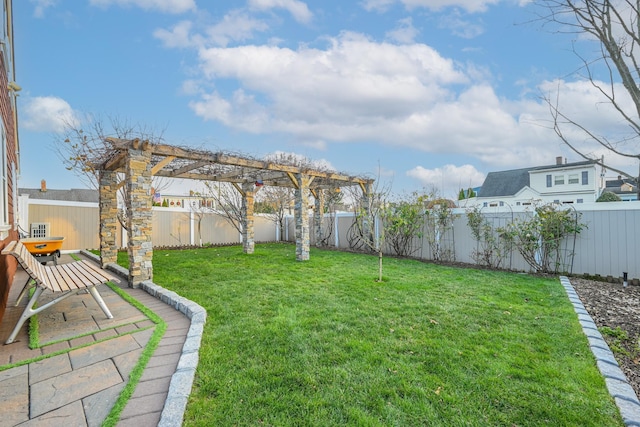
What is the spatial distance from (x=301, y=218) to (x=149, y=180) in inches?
165

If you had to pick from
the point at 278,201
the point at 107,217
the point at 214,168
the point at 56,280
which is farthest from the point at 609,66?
the point at 278,201

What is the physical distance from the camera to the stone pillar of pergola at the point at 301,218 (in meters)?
8.49

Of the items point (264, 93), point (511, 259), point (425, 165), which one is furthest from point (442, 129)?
point (264, 93)

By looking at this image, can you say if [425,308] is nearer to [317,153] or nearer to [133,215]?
[133,215]

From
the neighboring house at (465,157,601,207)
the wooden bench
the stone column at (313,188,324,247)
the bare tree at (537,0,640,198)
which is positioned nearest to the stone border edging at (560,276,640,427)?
the bare tree at (537,0,640,198)

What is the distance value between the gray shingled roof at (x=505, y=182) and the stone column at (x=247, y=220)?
21687mm

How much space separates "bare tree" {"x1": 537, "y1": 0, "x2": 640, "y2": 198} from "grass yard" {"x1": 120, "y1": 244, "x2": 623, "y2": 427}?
1767 millimetres

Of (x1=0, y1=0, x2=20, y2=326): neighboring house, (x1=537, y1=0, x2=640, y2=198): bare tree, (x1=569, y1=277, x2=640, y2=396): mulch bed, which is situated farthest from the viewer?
(x1=0, y1=0, x2=20, y2=326): neighboring house

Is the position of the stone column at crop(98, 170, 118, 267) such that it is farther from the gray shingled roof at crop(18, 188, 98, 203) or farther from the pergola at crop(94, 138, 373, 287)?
the gray shingled roof at crop(18, 188, 98, 203)

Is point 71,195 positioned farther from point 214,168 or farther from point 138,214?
point 138,214

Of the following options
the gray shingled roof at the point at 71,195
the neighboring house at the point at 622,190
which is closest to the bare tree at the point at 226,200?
the gray shingled roof at the point at 71,195

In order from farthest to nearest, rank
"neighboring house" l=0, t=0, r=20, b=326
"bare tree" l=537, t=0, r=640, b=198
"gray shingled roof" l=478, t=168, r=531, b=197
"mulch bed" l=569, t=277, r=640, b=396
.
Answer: "gray shingled roof" l=478, t=168, r=531, b=197 < "neighboring house" l=0, t=0, r=20, b=326 < "mulch bed" l=569, t=277, r=640, b=396 < "bare tree" l=537, t=0, r=640, b=198

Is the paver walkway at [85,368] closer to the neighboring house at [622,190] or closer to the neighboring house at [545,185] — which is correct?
the neighboring house at [545,185]

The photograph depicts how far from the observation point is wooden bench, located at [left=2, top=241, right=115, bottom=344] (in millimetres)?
2902
